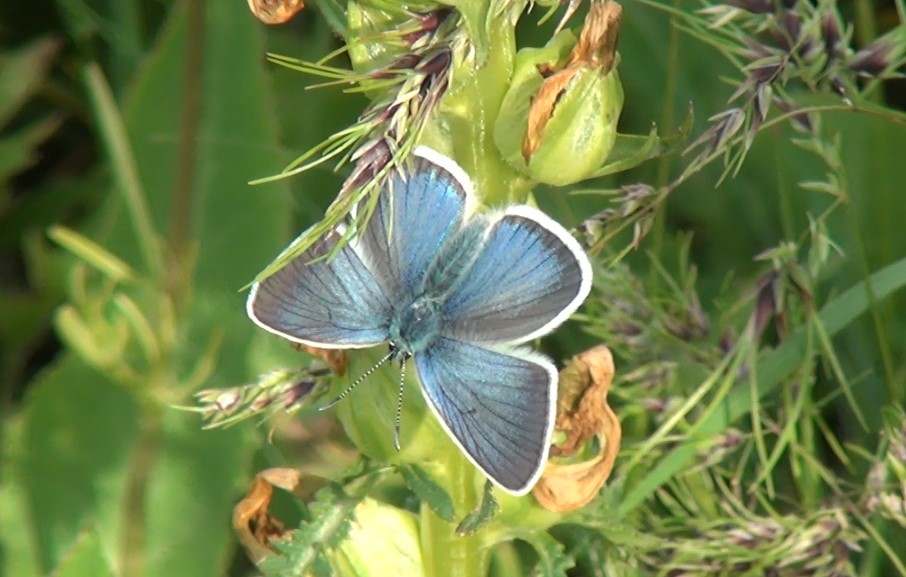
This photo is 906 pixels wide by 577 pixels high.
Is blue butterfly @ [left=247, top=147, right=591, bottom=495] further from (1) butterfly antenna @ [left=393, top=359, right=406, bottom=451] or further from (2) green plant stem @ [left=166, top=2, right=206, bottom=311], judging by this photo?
(2) green plant stem @ [left=166, top=2, right=206, bottom=311]

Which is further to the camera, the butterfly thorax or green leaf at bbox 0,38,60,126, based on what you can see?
green leaf at bbox 0,38,60,126

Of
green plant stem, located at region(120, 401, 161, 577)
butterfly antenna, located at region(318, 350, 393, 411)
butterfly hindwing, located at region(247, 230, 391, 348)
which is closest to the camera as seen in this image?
butterfly hindwing, located at region(247, 230, 391, 348)

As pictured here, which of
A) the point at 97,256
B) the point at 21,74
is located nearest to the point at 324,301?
the point at 97,256

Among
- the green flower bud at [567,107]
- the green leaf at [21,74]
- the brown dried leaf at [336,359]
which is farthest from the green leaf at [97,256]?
the green flower bud at [567,107]

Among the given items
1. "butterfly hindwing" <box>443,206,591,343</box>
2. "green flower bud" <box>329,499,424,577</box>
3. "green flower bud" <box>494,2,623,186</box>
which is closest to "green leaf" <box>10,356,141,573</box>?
"green flower bud" <box>329,499,424,577</box>

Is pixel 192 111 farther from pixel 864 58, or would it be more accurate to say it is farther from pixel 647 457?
pixel 864 58

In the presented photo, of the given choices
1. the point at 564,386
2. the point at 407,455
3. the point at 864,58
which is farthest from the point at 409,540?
the point at 864,58
